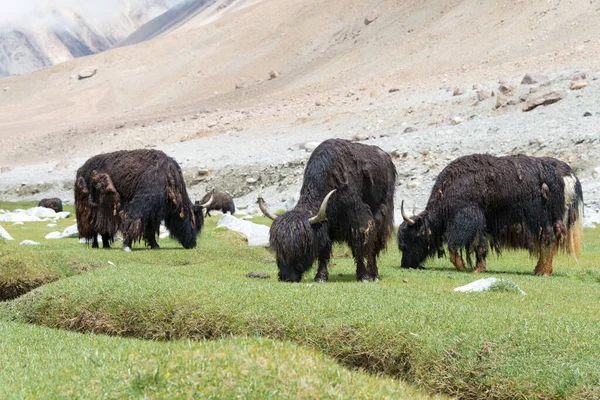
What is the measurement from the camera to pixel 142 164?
1315 centimetres

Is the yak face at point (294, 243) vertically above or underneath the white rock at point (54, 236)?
above

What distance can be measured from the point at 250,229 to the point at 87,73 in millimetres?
74660

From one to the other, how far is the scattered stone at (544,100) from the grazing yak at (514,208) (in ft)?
69.8

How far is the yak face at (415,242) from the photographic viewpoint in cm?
1203

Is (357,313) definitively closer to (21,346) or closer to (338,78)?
(21,346)

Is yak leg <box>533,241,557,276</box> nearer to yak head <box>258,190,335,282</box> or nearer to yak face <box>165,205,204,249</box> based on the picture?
yak head <box>258,190,335,282</box>

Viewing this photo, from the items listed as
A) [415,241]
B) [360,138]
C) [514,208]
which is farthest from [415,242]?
[360,138]

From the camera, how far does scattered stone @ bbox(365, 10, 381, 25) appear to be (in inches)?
2847

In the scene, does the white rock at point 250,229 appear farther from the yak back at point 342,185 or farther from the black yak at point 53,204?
the black yak at point 53,204

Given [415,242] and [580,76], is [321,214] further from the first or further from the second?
[580,76]

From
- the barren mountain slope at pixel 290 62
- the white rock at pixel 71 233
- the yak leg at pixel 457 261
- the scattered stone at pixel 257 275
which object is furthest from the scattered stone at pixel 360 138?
the scattered stone at pixel 257 275

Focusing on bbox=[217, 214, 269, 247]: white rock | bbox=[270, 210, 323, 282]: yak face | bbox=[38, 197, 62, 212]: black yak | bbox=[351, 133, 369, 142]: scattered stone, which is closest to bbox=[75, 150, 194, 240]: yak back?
bbox=[217, 214, 269, 247]: white rock

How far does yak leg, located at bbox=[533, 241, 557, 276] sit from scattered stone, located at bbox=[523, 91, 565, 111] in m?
21.6

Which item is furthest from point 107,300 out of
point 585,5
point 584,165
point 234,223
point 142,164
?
point 585,5
